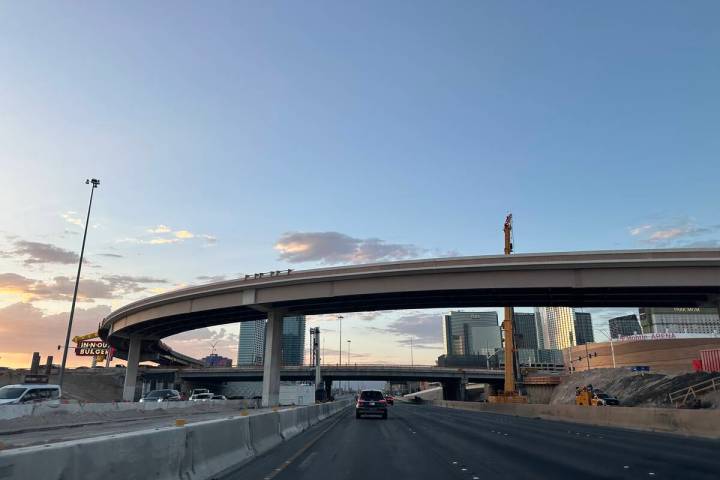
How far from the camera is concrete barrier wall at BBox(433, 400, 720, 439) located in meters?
19.5

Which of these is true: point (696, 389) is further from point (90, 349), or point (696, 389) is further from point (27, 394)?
point (90, 349)

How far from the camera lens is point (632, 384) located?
68.8 metres

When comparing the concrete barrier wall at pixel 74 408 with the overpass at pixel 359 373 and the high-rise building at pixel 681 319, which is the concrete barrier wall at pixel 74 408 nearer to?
the overpass at pixel 359 373

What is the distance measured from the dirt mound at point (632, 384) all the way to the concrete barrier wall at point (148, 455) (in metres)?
47.9

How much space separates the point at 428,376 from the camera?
106m

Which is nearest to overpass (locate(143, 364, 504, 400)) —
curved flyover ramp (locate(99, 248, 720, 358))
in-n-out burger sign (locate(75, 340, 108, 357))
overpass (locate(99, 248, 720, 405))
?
in-n-out burger sign (locate(75, 340, 108, 357))

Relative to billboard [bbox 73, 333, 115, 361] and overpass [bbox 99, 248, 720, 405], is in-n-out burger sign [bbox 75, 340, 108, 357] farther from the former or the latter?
overpass [bbox 99, 248, 720, 405]

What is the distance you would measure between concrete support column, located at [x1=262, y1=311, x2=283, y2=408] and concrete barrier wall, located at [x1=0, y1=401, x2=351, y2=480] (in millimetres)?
36870

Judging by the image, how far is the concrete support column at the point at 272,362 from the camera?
161 feet

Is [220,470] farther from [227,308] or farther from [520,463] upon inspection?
[227,308]

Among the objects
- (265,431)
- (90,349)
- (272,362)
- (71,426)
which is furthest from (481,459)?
(90,349)

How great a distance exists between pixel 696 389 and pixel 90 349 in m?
144

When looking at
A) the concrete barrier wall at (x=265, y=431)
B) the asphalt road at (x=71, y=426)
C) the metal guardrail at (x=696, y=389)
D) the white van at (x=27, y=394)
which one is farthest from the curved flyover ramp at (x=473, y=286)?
the concrete barrier wall at (x=265, y=431)

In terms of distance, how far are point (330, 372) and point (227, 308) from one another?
A: 6014 centimetres
